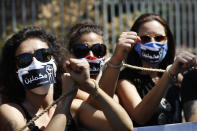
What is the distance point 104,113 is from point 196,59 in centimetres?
72

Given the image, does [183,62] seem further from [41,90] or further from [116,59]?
[41,90]

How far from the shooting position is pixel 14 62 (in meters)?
2.93

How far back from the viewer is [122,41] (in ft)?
8.73

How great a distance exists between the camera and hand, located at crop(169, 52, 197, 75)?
269cm

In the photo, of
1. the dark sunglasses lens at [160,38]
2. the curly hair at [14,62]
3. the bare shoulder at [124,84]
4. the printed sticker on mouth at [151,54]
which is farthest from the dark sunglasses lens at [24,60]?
the dark sunglasses lens at [160,38]

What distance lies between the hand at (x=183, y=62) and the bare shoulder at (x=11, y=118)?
104cm

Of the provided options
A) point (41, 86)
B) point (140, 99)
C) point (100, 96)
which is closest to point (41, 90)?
point (41, 86)

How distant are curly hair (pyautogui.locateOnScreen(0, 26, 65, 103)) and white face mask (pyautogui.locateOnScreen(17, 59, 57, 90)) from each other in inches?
5.0

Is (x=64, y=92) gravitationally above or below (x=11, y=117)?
above

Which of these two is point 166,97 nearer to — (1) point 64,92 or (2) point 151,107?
(2) point 151,107

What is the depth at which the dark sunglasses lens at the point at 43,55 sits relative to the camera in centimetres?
282

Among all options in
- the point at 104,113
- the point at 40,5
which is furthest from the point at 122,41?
the point at 40,5

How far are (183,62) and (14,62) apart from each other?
116 cm

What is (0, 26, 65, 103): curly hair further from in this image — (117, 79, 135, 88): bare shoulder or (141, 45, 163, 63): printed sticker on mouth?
(141, 45, 163, 63): printed sticker on mouth
